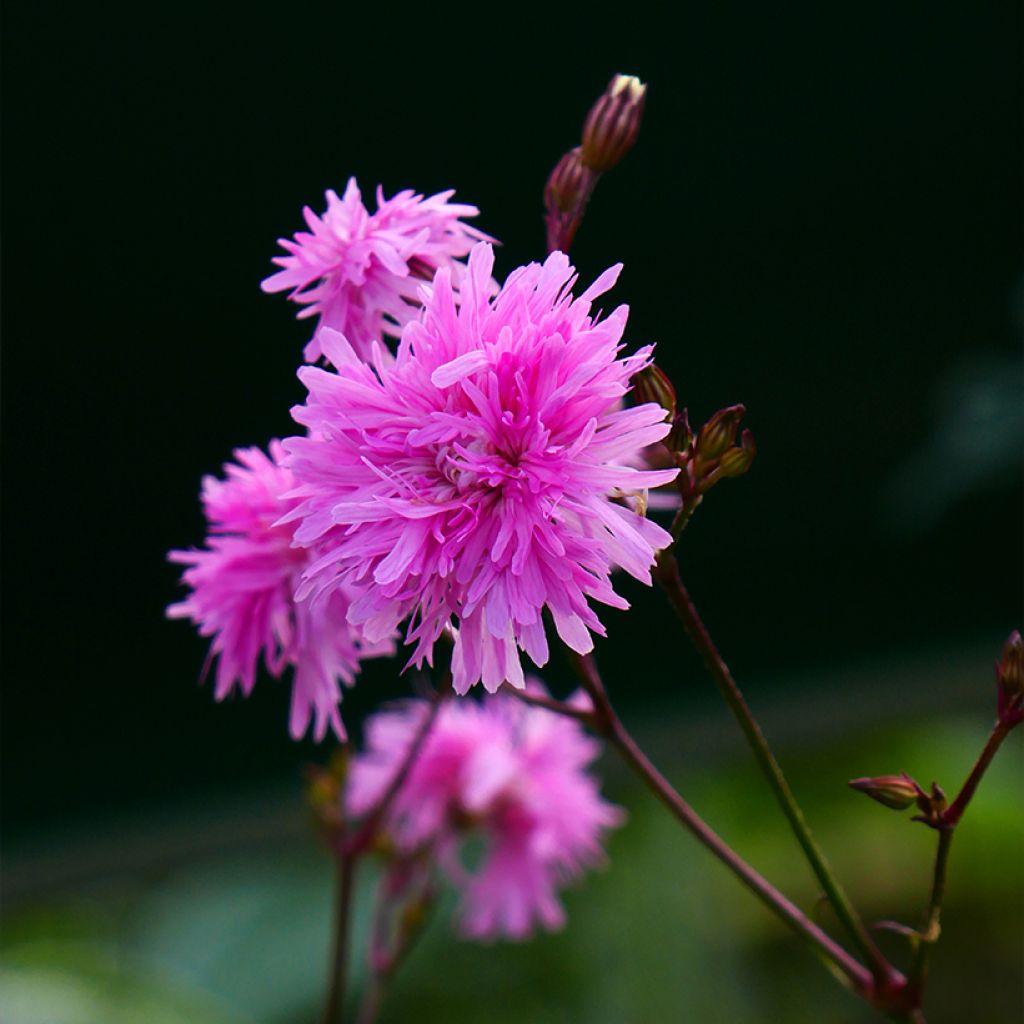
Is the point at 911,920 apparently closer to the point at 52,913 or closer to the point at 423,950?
the point at 423,950

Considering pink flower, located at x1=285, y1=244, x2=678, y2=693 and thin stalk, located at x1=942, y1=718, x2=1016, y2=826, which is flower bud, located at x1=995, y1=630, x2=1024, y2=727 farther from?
pink flower, located at x1=285, y1=244, x2=678, y2=693

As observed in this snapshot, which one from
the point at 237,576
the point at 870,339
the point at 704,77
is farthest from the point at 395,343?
the point at 870,339

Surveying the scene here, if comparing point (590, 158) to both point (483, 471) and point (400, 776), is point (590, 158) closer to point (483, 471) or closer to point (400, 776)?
point (483, 471)

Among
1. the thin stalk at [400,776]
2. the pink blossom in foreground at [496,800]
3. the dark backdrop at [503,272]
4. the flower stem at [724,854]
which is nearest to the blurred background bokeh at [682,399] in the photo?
the dark backdrop at [503,272]

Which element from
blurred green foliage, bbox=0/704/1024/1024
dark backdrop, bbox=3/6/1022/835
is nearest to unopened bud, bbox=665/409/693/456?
dark backdrop, bbox=3/6/1022/835

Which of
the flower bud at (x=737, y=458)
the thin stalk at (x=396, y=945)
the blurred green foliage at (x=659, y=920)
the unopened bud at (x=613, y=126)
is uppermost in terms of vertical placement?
the unopened bud at (x=613, y=126)

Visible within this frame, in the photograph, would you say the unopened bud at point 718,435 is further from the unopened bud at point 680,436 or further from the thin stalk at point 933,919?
the thin stalk at point 933,919

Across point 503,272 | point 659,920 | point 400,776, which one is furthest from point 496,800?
point 659,920
